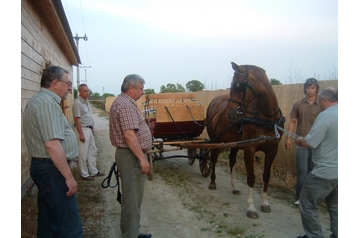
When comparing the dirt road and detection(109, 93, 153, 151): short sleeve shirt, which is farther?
the dirt road

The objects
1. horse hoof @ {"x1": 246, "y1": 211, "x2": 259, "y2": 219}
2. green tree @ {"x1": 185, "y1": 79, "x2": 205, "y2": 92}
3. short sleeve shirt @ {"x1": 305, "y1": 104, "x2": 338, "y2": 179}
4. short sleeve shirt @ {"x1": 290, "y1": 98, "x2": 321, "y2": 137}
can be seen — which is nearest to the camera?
short sleeve shirt @ {"x1": 305, "y1": 104, "x2": 338, "y2": 179}

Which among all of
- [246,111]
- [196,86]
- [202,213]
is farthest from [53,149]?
[196,86]

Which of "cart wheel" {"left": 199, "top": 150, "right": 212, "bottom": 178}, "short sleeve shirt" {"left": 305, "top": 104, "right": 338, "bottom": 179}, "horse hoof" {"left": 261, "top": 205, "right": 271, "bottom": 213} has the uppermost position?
"short sleeve shirt" {"left": 305, "top": 104, "right": 338, "bottom": 179}

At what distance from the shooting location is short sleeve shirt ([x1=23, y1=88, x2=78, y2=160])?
2.36m

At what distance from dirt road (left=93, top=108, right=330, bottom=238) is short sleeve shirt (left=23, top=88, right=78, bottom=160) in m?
1.93

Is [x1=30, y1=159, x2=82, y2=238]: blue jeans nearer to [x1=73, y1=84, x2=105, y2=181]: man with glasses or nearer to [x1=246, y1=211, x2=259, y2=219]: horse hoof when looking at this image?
[x1=246, y1=211, x2=259, y2=219]: horse hoof

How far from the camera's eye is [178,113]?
630 cm

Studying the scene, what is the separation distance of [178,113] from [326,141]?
3.60 metres

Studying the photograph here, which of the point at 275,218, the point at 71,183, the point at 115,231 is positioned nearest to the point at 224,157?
the point at 275,218

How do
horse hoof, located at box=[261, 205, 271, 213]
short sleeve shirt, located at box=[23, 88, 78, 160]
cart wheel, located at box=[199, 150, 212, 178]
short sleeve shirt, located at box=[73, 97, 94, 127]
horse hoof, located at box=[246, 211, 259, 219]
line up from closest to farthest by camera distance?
short sleeve shirt, located at box=[23, 88, 78, 160] < horse hoof, located at box=[246, 211, 259, 219] < horse hoof, located at box=[261, 205, 271, 213] < short sleeve shirt, located at box=[73, 97, 94, 127] < cart wheel, located at box=[199, 150, 212, 178]

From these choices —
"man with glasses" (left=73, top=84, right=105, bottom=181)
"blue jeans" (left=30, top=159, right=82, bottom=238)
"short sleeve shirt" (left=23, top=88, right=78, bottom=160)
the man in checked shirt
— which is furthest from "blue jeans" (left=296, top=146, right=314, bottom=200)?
"man with glasses" (left=73, top=84, right=105, bottom=181)

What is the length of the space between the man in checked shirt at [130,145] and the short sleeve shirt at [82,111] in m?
3.13

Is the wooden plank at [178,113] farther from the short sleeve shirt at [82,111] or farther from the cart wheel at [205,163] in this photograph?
the short sleeve shirt at [82,111]

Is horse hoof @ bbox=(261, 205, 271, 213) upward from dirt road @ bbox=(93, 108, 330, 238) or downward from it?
upward
